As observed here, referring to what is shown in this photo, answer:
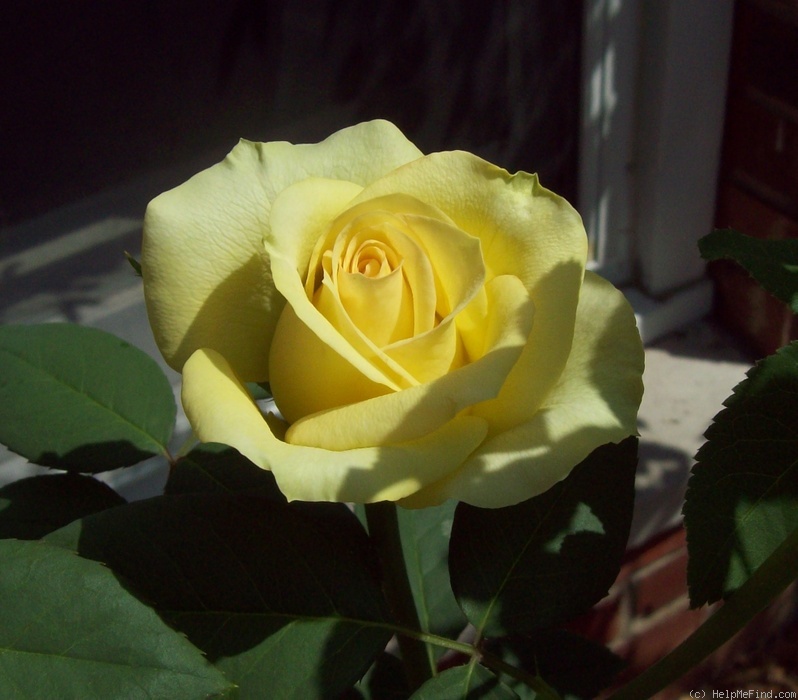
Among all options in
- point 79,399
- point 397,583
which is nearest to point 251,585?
point 397,583

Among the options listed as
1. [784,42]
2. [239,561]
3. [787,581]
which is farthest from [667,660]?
[784,42]


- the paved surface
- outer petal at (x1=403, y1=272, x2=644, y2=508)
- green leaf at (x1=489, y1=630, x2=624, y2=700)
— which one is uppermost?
outer petal at (x1=403, y1=272, x2=644, y2=508)

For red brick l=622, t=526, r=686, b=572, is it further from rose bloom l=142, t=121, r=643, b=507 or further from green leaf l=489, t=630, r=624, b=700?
rose bloom l=142, t=121, r=643, b=507

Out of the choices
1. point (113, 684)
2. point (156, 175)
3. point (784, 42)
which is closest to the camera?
point (113, 684)

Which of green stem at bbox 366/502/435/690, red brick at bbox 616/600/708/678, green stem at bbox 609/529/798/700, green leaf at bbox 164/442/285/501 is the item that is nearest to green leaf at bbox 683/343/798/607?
green stem at bbox 609/529/798/700

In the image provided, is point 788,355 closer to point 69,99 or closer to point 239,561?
point 239,561

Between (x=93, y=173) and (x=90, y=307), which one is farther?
(x=90, y=307)

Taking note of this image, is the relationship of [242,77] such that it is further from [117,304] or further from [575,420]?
[575,420]
